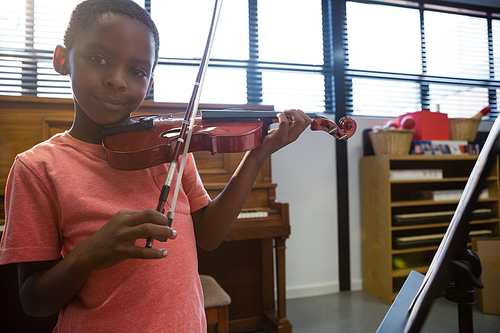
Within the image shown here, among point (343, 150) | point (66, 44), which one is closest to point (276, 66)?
point (343, 150)

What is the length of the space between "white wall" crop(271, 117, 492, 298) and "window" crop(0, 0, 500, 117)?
1.31ft

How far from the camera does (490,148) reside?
40cm

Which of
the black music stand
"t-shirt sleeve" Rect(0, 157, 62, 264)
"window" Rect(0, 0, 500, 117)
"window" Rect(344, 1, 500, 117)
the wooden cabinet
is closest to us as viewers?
the black music stand

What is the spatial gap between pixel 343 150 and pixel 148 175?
2.11m

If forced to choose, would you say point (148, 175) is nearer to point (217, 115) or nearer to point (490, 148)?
point (217, 115)

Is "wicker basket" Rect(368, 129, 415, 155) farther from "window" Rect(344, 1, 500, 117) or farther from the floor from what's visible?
the floor

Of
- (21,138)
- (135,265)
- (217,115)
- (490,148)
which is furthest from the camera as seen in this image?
(21,138)

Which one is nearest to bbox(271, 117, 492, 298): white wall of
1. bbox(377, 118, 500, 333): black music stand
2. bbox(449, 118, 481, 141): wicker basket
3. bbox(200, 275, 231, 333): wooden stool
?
bbox(449, 118, 481, 141): wicker basket

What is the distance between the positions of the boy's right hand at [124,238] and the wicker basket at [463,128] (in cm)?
282

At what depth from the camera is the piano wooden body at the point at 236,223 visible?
1562 millimetres

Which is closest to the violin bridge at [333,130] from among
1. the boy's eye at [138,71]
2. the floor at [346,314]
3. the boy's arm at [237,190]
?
the boy's arm at [237,190]

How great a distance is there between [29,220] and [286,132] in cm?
52

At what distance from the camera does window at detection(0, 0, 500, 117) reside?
2154 mm

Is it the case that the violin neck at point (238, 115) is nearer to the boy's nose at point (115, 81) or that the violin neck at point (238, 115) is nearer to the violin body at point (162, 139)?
the violin body at point (162, 139)
